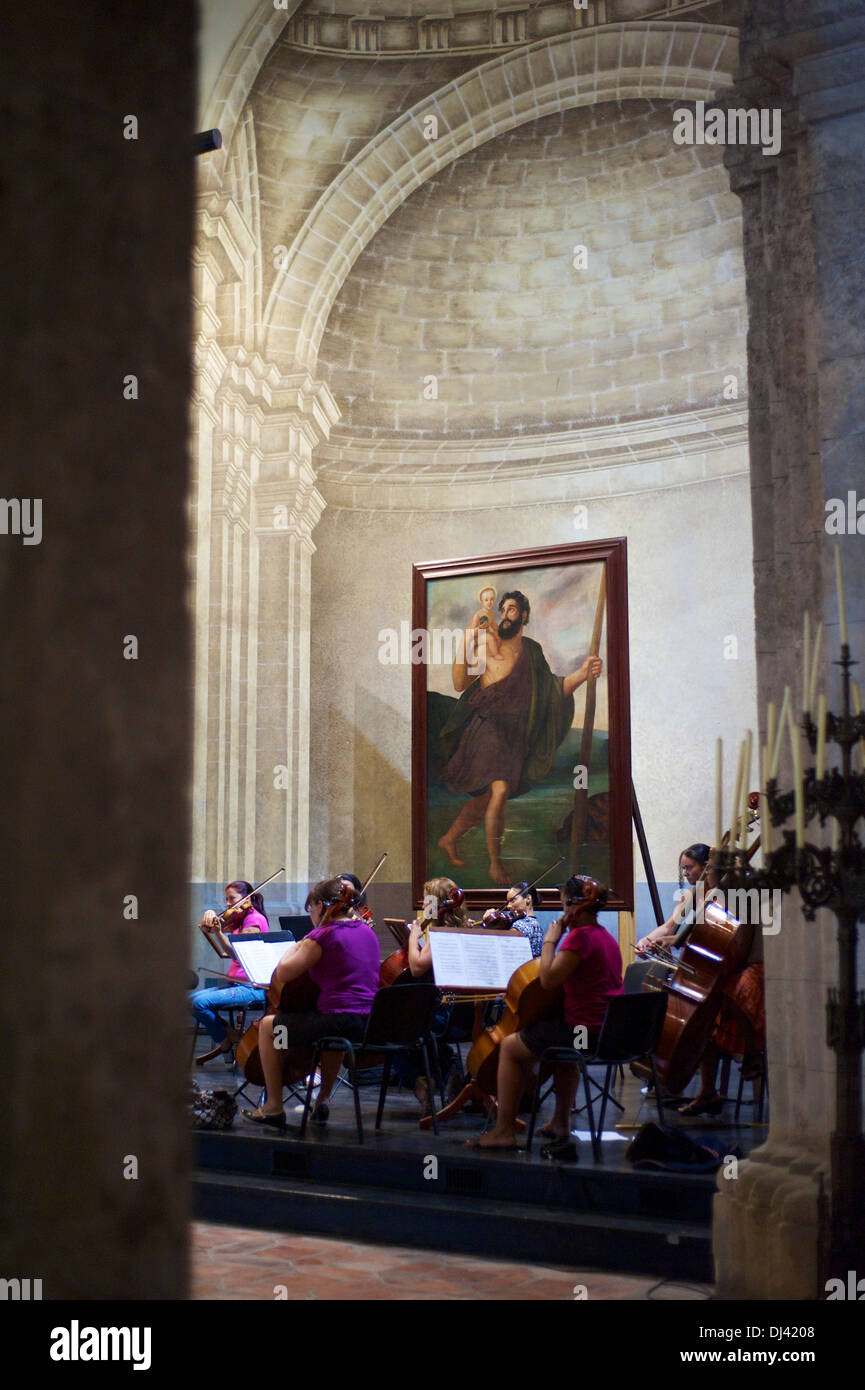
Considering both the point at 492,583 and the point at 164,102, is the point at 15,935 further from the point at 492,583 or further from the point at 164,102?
the point at 492,583

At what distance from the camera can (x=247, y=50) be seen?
Answer: 39.5 ft

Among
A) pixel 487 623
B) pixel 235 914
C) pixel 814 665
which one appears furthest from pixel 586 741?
pixel 814 665

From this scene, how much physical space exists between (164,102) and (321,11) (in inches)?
548

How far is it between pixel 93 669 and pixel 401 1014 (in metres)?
6.13

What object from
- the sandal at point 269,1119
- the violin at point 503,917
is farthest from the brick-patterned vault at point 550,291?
the sandal at point 269,1119

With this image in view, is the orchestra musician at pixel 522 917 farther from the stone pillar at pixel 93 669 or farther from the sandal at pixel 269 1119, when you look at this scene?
the stone pillar at pixel 93 669

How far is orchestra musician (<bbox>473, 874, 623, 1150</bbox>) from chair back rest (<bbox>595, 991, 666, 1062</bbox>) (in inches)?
9.1

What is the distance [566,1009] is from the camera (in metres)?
6.40

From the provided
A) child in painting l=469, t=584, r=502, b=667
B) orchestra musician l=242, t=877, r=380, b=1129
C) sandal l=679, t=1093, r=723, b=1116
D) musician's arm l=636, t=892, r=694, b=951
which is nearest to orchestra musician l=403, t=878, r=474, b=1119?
orchestra musician l=242, t=877, r=380, b=1129

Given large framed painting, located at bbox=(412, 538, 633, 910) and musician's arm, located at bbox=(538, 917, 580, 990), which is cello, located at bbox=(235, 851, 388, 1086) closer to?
musician's arm, located at bbox=(538, 917, 580, 990)

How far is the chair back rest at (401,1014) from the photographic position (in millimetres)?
6633

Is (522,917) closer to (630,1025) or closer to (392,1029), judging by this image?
(392,1029)

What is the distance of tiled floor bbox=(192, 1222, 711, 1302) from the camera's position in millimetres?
4828

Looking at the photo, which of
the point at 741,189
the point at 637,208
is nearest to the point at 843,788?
the point at 741,189
